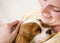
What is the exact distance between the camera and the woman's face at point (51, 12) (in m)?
0.85

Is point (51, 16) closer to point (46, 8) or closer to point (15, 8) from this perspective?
point (46, 8)

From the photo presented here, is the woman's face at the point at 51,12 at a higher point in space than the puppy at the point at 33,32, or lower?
higher

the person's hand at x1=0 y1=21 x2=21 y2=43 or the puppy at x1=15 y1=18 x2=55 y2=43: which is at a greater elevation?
the person's hand at x1=0 y1=21 x2=21 y2=43

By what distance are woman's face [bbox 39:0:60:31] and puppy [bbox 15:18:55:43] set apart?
43 millimetres

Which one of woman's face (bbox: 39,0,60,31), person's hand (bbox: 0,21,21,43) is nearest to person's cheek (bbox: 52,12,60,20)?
woman's face (bbox: 39,0,60,31)

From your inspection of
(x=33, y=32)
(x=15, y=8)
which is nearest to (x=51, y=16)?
(x=33, y=32)

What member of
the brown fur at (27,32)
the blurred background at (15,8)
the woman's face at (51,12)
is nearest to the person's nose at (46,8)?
the woman's face at (51,12)

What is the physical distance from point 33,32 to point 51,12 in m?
0.16

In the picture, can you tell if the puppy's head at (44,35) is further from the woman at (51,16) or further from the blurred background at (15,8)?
the blurred background at (15,8)

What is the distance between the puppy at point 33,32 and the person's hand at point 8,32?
46mm

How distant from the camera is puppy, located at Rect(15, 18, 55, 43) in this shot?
891 mm

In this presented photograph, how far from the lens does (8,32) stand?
102cm

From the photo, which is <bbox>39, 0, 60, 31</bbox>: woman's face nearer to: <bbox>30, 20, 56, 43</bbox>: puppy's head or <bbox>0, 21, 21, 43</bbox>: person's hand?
<bbox>30, 20, 56, 43</bbox>: puppy's head

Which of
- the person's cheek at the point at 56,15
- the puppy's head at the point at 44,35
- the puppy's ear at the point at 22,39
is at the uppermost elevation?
the person's cheek at the point at 56,15
